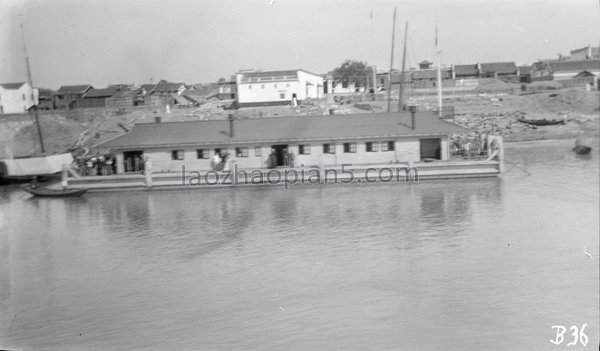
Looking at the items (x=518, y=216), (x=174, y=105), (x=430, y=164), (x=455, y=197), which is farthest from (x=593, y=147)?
(x=174, y=105)

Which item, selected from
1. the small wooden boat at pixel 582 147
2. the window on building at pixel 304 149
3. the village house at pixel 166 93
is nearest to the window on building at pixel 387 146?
the window on building at pixel 304 149

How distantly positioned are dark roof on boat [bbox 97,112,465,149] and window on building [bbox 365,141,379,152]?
448 mm

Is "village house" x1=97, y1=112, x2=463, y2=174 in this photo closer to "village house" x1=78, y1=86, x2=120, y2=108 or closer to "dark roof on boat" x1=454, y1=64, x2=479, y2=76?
"village house" x1=78, y1=86, x2=120, y2=108

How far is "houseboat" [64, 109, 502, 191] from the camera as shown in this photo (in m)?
26.3

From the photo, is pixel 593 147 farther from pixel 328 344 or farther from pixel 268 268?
pixel 328 344

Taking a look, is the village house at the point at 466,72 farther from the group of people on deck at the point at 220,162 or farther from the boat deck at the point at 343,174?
the group of people on deck at the point at 220,162

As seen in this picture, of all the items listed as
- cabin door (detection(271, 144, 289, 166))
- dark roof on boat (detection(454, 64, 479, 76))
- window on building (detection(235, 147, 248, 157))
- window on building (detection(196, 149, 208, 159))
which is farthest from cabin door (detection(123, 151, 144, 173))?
dark roof on boat (detection(454, 64, 479, 76))

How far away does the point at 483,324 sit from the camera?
10.9m

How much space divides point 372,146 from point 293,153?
3.68 m

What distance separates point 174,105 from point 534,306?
179ft

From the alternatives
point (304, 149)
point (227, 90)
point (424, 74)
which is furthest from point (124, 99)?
point (304, 149)

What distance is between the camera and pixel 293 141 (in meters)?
27.4

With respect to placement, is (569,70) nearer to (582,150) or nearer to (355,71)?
(355,71)

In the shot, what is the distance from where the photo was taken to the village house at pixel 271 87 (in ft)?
171
